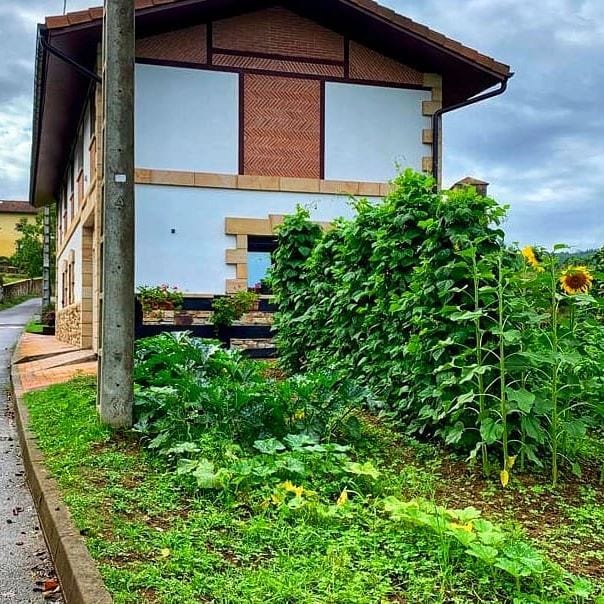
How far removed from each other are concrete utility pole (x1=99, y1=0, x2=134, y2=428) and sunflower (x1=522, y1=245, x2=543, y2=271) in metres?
2.71

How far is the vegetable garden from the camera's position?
277 cm

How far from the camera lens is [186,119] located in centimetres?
1255

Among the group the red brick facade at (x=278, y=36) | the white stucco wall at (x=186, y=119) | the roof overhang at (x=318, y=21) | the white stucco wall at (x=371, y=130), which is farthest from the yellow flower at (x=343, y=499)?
the red brick facade at (x=278, y=36)

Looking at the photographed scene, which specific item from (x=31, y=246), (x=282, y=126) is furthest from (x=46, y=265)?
(x=31, y=246)

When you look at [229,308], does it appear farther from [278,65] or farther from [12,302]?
[12,302]

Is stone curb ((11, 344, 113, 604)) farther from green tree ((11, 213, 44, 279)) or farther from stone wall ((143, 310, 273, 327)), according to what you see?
green tree ((11, 213, 44, 279))

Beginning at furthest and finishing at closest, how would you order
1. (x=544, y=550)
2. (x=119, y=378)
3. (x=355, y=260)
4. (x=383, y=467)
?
(x=355, y=260)
(x=119, y=378)
(x=383, y=467)
(x=544, y=550)

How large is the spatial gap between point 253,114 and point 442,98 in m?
3.95

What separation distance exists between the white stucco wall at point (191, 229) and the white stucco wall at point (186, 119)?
18.8 inches

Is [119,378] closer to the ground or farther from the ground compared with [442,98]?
closer to the ground

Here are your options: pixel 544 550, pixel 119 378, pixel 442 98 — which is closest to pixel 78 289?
pixel 442 98

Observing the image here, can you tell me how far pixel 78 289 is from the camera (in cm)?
1641

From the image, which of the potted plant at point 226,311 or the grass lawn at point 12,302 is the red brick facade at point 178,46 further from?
the grass lawn at point 12,302

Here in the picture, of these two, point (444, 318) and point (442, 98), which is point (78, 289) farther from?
point (444, 318)
